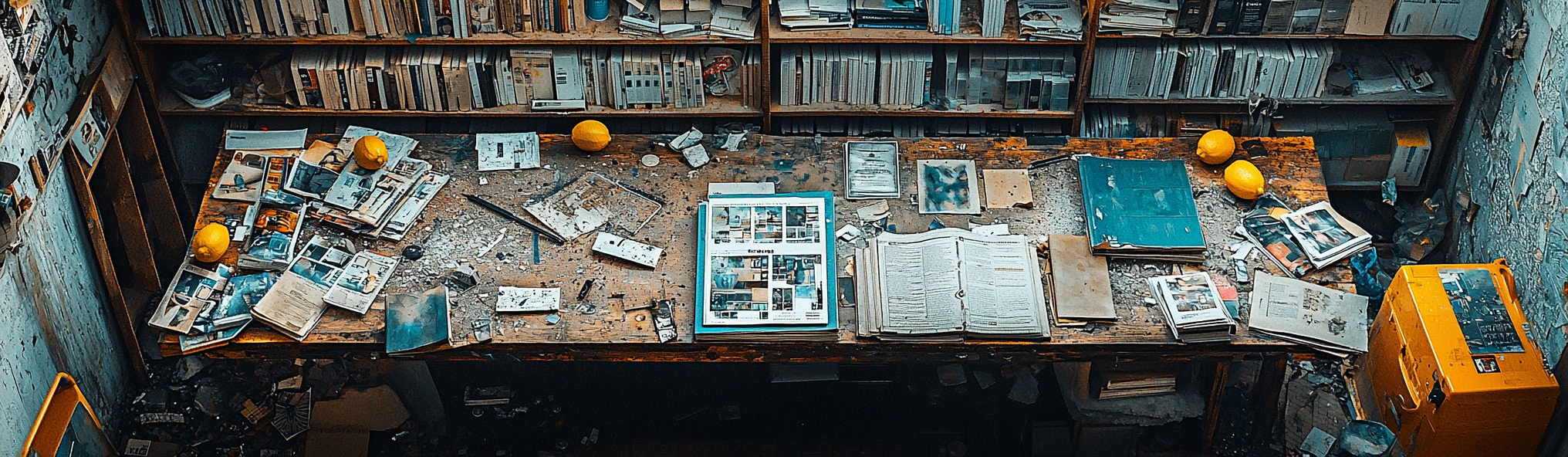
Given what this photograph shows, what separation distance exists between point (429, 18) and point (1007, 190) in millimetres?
1968

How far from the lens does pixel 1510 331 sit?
340cm

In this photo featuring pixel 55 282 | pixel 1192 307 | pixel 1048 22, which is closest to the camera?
pixel 1192 307

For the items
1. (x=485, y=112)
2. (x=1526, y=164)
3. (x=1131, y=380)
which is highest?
(x=485, y=112)

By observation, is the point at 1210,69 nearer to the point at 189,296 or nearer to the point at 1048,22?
the point at 1048,22

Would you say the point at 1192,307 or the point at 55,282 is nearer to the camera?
the point at 1192,307

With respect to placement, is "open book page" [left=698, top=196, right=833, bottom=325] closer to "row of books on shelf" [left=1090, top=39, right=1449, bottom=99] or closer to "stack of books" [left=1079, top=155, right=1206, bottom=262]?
"stack of books" [left=1079, top=155, right=1206, bottom=262]

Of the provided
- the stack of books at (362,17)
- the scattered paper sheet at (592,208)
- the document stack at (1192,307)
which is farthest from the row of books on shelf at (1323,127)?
the stack of books at (362,17)

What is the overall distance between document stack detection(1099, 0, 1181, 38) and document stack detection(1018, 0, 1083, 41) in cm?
9

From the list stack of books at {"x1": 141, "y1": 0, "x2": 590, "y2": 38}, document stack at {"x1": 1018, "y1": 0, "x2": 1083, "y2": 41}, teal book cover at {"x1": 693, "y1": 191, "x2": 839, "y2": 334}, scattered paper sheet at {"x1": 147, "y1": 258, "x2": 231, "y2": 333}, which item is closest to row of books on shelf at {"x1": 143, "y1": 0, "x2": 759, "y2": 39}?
stack of books at {"x1": 141, "y1": 0, "x2": 590, "y2": 38}

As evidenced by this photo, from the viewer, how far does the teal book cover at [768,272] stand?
10.6 feet

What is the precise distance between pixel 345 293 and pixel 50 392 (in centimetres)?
81

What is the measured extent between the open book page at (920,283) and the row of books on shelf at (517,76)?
1.11 m

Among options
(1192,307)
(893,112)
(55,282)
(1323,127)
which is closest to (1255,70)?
(1323,127)

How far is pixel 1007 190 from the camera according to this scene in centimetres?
367
